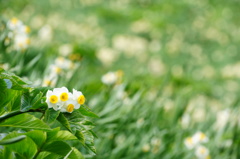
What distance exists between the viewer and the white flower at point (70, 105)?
92cm

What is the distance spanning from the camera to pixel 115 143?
79.5 inches

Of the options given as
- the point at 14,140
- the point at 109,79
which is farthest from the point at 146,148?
the point at 14,140

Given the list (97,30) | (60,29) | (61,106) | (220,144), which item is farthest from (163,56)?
(61,106)

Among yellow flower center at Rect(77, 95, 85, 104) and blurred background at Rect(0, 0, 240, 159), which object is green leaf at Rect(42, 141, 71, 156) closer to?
yellow flower center at Rect(77, 95, 85, 104)

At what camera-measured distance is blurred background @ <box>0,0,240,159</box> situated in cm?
199

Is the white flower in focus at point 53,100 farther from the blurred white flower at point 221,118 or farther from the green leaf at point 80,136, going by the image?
the blurred white flower at point 221,118

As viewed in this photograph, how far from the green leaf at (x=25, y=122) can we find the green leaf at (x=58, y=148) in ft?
0.14

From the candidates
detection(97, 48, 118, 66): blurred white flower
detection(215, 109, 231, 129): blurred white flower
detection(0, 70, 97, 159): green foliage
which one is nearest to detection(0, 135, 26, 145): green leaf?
detection(0, 70, 97, 159): green foliage

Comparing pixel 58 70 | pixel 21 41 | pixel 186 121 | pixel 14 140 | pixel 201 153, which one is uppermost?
pixel 21 41

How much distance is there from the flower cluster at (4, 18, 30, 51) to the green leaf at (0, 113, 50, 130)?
1143 millimetres

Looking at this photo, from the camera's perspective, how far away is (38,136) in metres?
0.85

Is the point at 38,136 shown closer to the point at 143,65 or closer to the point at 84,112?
the point at 84,112

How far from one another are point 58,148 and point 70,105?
11 centimetres

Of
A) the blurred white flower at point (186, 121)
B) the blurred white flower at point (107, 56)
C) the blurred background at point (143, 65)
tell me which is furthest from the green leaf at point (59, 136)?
the blurred white flower at point (107, 56)
